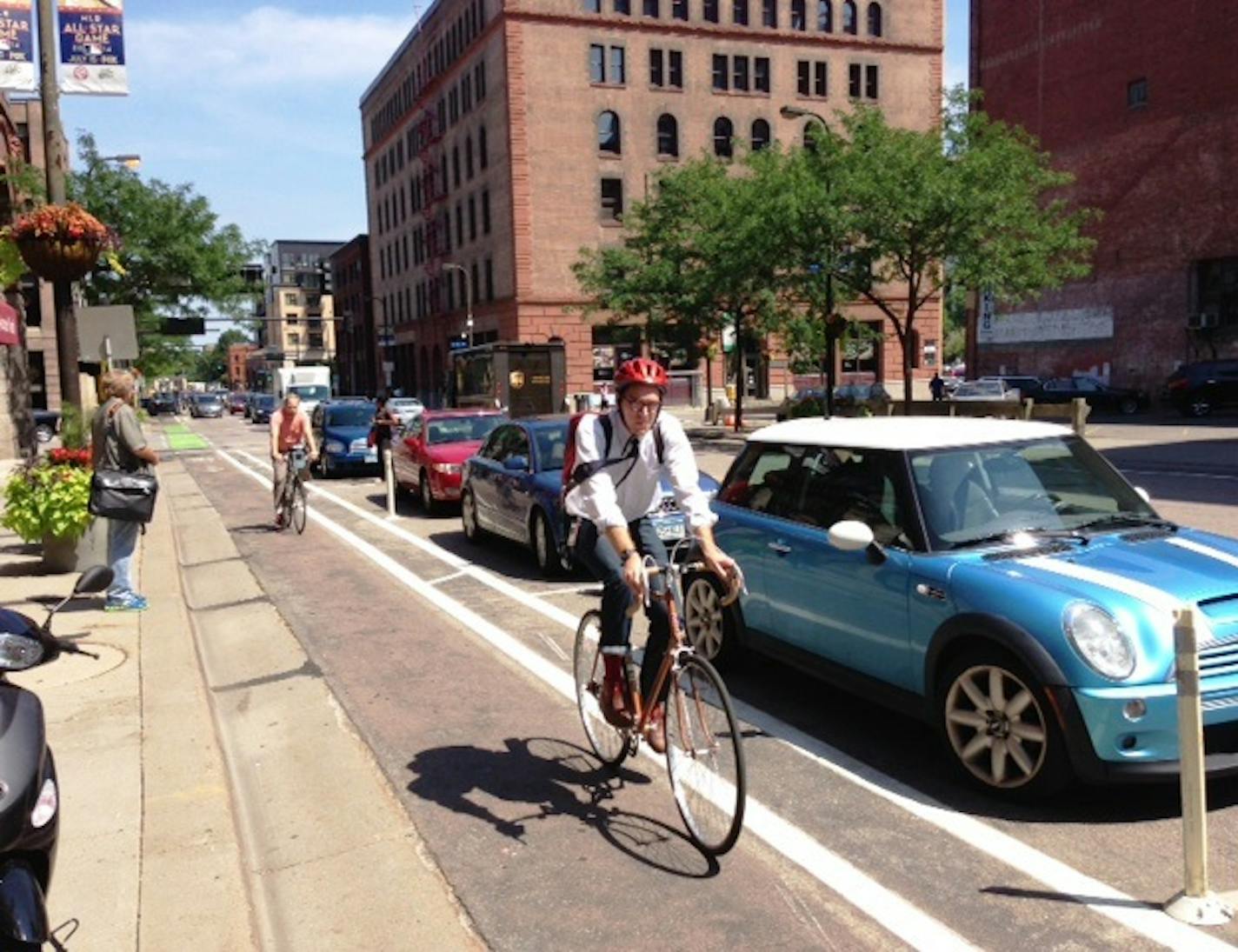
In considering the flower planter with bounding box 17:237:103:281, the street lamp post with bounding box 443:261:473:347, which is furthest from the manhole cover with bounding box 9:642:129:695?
the street lamp post with bounding box 443:261:473:347

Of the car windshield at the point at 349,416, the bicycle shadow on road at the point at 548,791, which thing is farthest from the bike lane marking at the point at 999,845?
the car windshield at the point at 349,416

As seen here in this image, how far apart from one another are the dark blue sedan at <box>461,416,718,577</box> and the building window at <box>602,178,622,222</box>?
44.3 meters

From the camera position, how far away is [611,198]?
55781mm

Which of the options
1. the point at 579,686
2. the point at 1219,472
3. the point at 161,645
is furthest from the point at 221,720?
the point at 1219,472

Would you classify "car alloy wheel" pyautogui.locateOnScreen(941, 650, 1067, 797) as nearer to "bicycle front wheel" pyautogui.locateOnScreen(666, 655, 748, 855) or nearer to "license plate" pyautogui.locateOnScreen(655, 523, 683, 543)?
"bicycle front wheel" pyautogui.locateOnScreen(666, 655, 748, 855)

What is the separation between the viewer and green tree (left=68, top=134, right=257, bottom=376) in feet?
119

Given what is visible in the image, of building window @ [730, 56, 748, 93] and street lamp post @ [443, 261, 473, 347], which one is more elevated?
building window @ [730, 56, 748, 93]

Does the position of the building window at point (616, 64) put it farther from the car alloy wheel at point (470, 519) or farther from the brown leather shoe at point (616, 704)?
the brown leather shoe at point (616, 704)

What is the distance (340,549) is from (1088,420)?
3212 centimetres

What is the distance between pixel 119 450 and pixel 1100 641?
292 inches

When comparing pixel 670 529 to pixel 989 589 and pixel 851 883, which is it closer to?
pixel 989 589

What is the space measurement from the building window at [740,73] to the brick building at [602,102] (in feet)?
0.22

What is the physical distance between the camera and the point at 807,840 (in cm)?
443

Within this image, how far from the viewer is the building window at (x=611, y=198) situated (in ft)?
183
